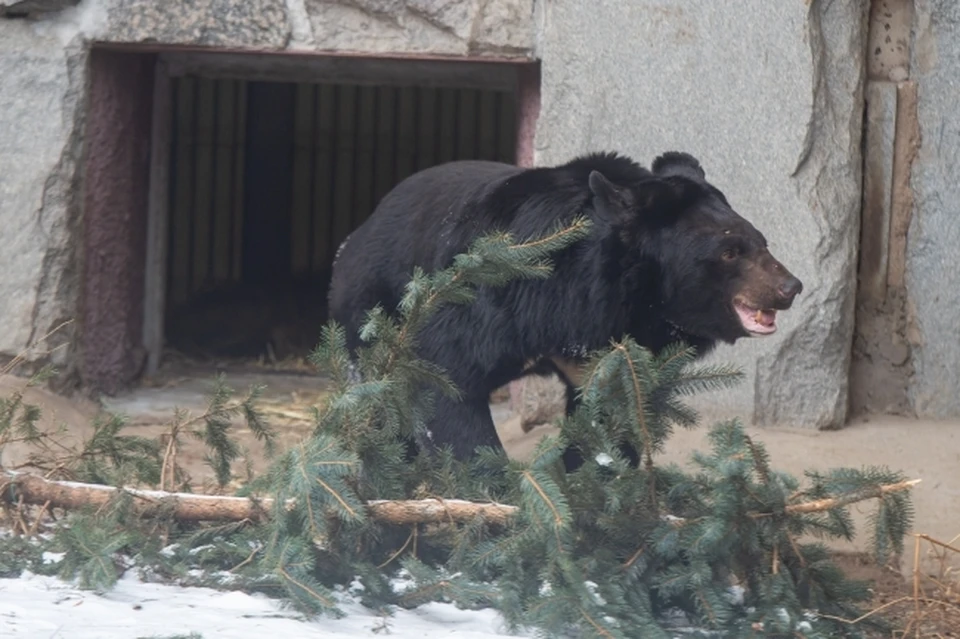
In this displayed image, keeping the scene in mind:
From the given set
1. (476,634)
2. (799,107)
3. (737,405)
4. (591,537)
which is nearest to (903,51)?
(799,107)

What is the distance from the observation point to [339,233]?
10.1 m

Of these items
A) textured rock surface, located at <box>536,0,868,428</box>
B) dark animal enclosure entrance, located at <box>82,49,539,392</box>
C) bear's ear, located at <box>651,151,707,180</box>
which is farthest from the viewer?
dark animal enclosure entrance, located at <box>82,49,539,392</box>

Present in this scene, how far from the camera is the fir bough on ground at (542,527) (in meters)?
3.12

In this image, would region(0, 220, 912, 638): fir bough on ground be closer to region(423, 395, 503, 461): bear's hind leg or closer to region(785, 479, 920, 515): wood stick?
region(785, 479, 920, 515): wood stick

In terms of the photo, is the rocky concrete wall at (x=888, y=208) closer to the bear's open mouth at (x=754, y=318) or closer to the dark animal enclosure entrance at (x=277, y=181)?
the bear's open mouth at (x=754, y=318)

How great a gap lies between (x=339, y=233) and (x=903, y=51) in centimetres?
524

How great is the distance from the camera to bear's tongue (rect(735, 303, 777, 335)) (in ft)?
13.2

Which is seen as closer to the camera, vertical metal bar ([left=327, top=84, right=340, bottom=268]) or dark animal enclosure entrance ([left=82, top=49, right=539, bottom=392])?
dark animal enclosure entrance ([left=82, top=49, right=539, bottom=392])

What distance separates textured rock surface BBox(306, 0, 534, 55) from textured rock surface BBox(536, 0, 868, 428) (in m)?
0.23

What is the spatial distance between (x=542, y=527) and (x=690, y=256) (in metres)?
1.28

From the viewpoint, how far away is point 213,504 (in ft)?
11.5

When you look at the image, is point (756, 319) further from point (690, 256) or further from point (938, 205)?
point (938, 205)

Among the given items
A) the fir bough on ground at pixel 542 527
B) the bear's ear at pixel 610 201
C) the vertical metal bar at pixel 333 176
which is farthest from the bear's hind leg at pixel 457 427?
the vertical metal bar at pixel 333 176

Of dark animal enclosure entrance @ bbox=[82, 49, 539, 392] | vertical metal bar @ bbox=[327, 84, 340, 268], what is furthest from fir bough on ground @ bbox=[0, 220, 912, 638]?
vertical metal bar @ bbox=[327, 84, 340, 268]
